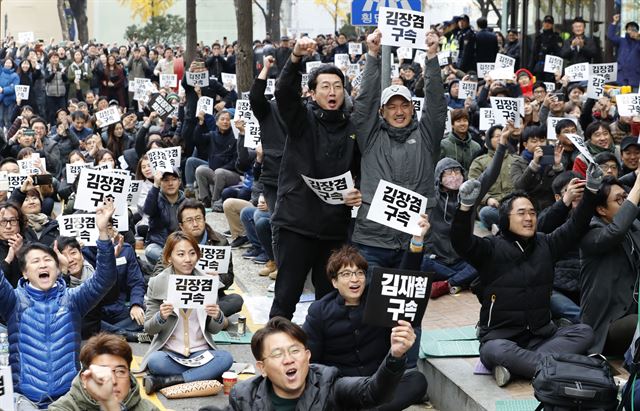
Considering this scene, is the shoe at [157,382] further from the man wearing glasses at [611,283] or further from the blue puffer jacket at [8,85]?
the blue puffer jacket at [8,85]

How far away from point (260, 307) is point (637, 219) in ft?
12.2

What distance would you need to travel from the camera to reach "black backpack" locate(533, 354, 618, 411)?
6055mm

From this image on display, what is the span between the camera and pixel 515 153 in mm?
12273

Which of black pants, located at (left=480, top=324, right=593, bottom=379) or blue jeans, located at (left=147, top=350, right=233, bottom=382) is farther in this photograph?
blue jeans, located at (left=147, top=350, right=233, bottom=382)

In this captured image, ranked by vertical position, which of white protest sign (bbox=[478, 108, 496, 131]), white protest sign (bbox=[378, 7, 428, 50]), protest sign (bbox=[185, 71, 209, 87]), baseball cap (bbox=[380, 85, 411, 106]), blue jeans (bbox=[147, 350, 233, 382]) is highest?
white protest sign (bbox=[378, 7, 428, 50])

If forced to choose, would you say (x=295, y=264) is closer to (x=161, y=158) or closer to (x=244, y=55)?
(x=161, y=158)

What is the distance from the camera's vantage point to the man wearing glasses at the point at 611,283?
7945 mm

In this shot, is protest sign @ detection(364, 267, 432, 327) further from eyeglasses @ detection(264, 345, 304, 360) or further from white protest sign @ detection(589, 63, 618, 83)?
Result: white protest sign @ detection(589, 63, 618, 83)

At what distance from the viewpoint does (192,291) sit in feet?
26.7

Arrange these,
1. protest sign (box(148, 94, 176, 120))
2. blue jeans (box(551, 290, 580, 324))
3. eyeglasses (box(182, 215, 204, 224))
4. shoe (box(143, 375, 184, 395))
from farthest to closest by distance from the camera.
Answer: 1. protest sign (box(148, 94, 176, 120))
2. eyeglasses (box(182, 215, 204, 224))
3. blue jeans (box(551, 290, 580, 324))
4. shoe (box(143, 375, 184, 395))

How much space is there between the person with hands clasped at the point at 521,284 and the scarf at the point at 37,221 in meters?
5.02

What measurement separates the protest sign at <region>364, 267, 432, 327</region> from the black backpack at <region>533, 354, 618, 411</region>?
37.5 inches

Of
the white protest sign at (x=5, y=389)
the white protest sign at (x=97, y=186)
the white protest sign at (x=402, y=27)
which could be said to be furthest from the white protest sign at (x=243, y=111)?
the white protest sign at (x=5, y=389)

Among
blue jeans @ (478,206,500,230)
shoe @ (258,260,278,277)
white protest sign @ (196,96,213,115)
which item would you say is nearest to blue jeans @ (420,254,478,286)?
blue jeans @ (478,206,500,230)
